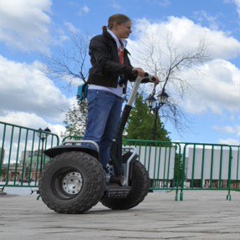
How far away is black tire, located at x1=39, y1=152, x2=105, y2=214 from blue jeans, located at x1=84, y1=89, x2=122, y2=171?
0.29m

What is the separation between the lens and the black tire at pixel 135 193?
4.93 metres

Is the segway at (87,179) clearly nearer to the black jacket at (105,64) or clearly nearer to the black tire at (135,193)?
the black tire at (135,193)

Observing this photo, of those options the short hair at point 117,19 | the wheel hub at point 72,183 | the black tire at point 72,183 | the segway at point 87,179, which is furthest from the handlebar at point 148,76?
the wheel hub at point 72,183

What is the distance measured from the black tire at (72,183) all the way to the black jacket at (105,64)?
75 cm

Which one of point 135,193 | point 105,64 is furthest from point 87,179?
point 105,64

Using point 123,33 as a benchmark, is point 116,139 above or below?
below

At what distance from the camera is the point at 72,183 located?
4.34 m

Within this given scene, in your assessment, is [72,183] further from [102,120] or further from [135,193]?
[135,193]

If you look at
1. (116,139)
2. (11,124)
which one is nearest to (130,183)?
(116,139)

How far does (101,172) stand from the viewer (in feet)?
13.7

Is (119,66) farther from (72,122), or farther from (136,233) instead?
(72,122)

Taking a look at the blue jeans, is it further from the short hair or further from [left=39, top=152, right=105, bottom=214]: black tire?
the short hair

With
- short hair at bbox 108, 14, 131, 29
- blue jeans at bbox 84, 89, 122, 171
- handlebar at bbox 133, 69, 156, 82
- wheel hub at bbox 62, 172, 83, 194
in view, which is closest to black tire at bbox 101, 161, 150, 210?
blue jeans at bbox 84, 89, 122, 171

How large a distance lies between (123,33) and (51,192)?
1.69m
